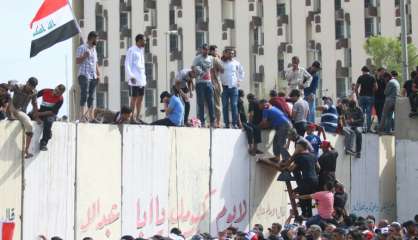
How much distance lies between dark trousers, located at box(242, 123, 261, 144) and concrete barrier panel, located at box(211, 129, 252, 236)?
14 cm

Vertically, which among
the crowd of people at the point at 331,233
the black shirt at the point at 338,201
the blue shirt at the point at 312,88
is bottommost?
the crowd of people at the point at 331,233

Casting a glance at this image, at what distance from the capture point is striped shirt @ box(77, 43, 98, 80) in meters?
20.7

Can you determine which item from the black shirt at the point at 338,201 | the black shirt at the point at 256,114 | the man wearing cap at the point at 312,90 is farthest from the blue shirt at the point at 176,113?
the man wearing cap at the point at 312,90

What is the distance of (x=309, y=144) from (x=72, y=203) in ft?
16.7

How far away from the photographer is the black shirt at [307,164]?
22.2m

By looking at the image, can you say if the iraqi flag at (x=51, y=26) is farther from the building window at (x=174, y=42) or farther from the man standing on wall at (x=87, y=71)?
the building window at (x=174, y=42)

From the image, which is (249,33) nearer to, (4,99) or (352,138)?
(352,138)

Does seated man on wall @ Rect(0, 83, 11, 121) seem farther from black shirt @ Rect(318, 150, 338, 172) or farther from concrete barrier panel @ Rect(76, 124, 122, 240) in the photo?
black shirt @ Rect(318, 150, 338, 172)

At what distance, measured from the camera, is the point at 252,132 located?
23.8 m

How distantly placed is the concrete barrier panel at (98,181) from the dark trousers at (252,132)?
3.62 m

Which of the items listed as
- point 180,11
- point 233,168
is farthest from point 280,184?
point 180,11

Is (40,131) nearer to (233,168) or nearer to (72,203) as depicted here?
(72,203)

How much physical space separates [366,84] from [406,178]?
3289 millimetres

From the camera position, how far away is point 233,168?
23719 mm
